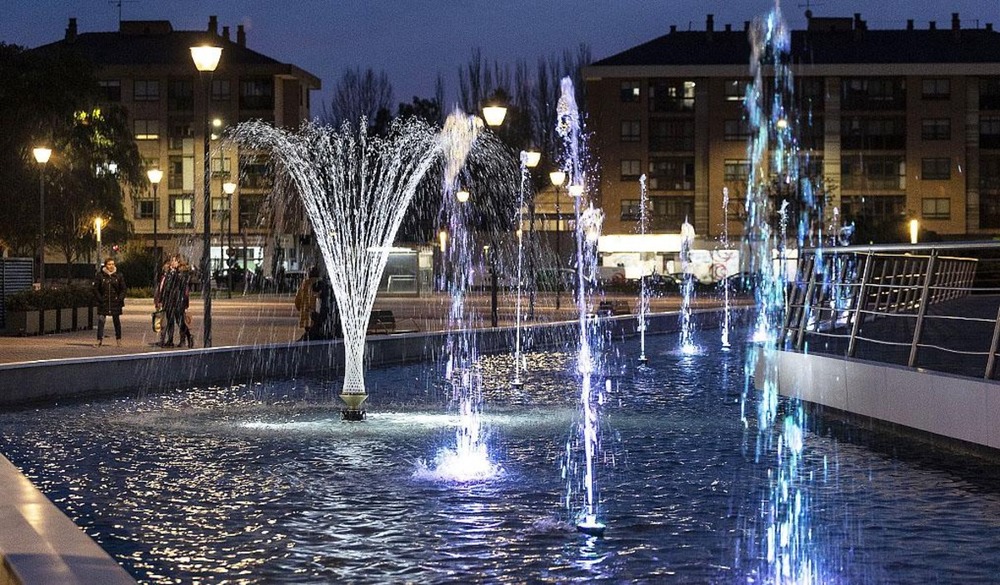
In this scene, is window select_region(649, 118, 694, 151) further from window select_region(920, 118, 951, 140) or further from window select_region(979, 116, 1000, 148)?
window select_region(979, 116, 1000, 148)

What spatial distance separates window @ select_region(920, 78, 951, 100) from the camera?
9356 cm

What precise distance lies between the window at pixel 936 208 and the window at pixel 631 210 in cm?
1789

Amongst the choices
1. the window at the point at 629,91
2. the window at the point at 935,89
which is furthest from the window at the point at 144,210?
the window at the point at 935,89

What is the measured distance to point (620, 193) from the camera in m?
96.0

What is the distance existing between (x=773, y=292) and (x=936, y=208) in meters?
31.9

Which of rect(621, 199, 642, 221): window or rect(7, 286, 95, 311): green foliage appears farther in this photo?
rect(621, 199, 642, 221): window

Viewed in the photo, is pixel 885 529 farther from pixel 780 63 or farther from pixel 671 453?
pixel 780 63

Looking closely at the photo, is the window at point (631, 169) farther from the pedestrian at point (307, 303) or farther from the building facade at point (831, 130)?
the pedestrian at point (307, 303)

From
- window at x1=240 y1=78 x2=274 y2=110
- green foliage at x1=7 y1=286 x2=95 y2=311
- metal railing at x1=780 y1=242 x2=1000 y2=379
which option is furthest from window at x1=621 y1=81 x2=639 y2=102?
green foliage at x1=7 y1=286 x2=95 y2=311

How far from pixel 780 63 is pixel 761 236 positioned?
1285 cm

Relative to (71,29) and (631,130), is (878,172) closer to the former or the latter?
(631,130)

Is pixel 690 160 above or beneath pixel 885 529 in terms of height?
above

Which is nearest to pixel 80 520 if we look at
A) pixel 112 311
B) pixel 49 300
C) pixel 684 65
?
pixel 112 311

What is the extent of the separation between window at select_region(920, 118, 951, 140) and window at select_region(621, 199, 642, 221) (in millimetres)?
18577
